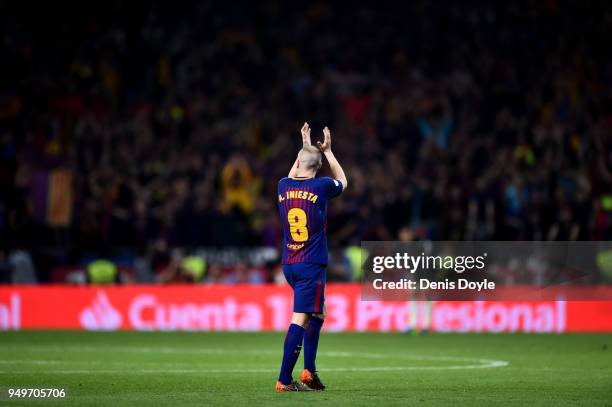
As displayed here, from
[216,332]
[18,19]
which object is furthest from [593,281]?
[18,19]

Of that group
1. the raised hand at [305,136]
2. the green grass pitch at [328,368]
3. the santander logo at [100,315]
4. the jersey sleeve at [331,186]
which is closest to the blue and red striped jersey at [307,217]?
the jersey sleeve at [331,186]

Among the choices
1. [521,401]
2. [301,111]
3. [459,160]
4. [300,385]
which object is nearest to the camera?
[521,401]

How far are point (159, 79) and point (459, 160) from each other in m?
7.92

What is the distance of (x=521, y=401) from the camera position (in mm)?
10102

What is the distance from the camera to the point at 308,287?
10.8 metres

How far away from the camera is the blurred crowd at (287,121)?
23.7 metres

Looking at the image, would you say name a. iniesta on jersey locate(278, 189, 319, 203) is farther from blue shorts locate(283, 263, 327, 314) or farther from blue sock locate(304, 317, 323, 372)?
blue sock locate(304, 317, 323, 372)

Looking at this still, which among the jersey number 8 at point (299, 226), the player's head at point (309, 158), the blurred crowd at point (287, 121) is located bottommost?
the jersey number 8 at point (299, 226)

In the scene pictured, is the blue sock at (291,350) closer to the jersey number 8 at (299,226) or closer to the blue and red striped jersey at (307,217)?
the blue and red striped jersey at (307,217)

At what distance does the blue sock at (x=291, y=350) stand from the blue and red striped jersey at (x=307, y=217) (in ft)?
2.05

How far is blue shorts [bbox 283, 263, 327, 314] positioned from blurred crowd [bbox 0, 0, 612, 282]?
1185 cm

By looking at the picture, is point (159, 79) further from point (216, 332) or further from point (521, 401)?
point (521, 401)

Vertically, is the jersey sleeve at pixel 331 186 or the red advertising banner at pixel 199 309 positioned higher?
the jersey sleeve at pixel 331 186

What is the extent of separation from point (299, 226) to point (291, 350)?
1108 mm
